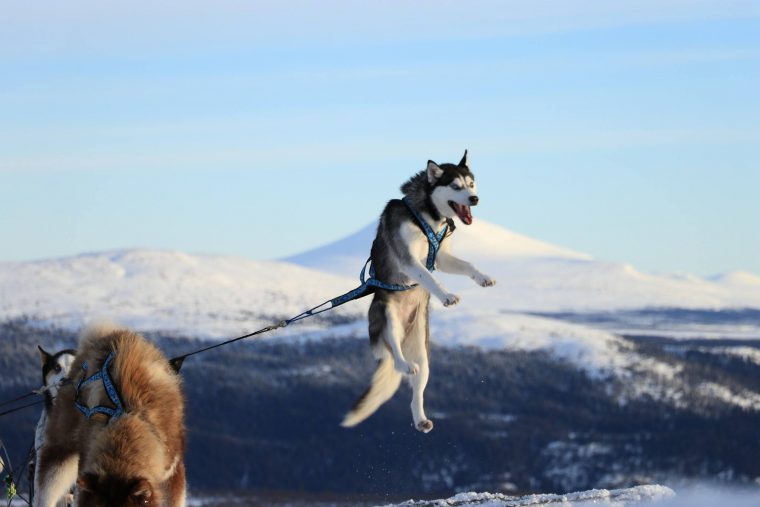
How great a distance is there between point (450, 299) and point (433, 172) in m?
1.80

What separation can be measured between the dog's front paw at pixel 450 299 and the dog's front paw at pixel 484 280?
1.18 ft

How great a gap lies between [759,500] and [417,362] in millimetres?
6107

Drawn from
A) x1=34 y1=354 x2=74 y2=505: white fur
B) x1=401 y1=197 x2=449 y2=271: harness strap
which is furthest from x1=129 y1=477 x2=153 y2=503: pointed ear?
x1=401 y1=197 x2=449 y2=271: harness strap

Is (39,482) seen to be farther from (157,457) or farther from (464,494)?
(464,494)

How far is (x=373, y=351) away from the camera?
22.0m

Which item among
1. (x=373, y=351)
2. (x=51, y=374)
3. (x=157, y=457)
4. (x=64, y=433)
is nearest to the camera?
(x=157, y=457)

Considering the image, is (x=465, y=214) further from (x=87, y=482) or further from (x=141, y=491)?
(x=87, y=482)

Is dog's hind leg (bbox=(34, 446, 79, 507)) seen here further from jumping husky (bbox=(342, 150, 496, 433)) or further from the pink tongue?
the pink tongue

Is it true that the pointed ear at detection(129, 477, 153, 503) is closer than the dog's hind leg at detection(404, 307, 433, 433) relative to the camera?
Yes

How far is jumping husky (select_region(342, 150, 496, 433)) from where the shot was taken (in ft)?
67.9

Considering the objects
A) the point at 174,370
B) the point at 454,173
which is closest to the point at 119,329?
the point at 174,370

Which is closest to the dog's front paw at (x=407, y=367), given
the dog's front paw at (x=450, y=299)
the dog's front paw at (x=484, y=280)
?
the dog's front paw at (x=450, y=299)

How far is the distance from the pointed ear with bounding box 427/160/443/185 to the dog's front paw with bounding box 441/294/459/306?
161 centimetres

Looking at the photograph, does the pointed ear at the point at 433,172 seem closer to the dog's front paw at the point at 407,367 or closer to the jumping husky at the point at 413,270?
the jumping husky at the point at 413,270
